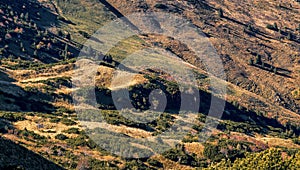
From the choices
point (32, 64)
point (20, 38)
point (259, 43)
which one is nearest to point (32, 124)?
point (32, 64)

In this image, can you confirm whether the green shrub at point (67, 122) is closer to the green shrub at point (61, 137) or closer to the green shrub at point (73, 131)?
the green shrub at point (73, 131)

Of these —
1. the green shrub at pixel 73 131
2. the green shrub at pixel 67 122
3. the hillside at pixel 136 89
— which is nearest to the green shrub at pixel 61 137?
the hillside at pixel 136 89

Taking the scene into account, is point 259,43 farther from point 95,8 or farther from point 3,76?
point 3,76

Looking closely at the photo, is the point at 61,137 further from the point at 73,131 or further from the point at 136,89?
the point at 136,89

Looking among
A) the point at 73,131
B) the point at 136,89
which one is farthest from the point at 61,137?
the point at 136,89

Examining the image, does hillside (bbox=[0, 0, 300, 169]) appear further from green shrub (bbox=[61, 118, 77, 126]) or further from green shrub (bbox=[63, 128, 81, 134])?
green shrub (bbox=[61, 118, 77, 126])

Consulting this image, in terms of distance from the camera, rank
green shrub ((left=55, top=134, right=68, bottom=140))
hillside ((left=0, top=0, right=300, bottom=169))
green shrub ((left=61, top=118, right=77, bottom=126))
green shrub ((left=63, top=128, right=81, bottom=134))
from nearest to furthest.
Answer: hillside ((left=0, top=0, right=300, bottom=169)) < green shrub ((left=55, top=134, right=68, bottom=140)) < green shrub ((left=63, top=128, right=81, bottom=134)) < green shrub ((left=61, top=118, right=77, bottom=126))

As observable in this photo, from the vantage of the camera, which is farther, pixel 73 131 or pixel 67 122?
pixel 67 122

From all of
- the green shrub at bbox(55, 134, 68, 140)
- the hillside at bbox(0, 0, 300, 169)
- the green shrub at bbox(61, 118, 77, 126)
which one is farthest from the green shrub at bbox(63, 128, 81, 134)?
the green shrub at bbox(61, 118, 77, 126)

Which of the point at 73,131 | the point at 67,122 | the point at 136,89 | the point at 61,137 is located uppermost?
the point at 136,89

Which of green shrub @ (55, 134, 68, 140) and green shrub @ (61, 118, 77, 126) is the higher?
green shrub @ (61, 118, 77, 126)
